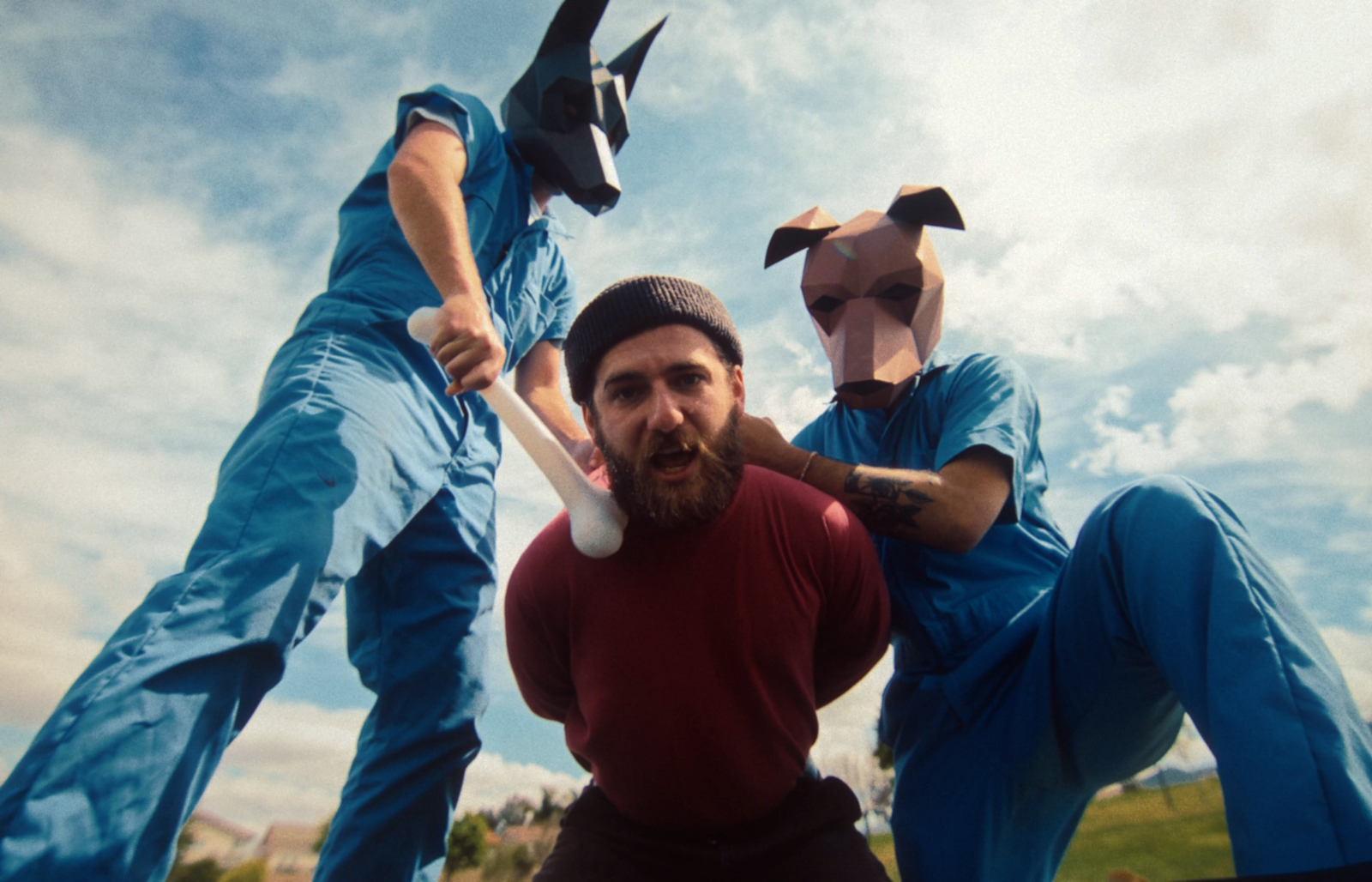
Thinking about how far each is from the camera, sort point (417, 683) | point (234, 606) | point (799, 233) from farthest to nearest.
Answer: point (799, 233) → point (417, 683) → point (234, 606)

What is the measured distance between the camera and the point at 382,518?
5.75ft

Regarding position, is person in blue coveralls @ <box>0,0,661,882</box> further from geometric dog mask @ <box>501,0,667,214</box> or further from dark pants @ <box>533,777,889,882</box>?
dark pants @ <box>533,777,889,882</box>

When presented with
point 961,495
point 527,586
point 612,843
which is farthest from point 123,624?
point 961,495

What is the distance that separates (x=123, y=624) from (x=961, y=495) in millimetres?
1664

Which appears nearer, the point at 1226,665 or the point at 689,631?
the point at 1226,665

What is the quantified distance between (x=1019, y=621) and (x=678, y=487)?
0.99 m

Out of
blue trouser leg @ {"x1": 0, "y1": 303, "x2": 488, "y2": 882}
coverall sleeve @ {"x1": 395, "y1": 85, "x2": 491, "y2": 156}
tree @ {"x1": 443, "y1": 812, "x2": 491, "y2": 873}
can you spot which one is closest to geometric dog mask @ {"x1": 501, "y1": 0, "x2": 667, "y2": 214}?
coverall sleeve @ {"x1": 395, "y1": 85, "x2": 491, "y2": 156}

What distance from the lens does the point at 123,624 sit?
4.19ft

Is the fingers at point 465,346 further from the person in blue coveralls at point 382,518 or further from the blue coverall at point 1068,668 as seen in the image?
the blue coverall at point 1068,668

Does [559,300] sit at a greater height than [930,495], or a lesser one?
greater

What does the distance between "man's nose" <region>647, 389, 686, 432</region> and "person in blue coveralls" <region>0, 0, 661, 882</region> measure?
372 mm

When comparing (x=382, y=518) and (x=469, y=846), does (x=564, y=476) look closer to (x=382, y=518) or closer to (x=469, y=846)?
(x=382, y=518)

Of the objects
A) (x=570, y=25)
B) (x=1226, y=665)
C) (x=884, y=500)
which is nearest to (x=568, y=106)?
(x=570, y=25)

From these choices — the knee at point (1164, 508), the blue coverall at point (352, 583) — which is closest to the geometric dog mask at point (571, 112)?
the blue coverall at point (352, 583)
